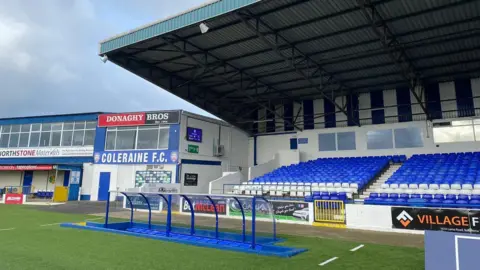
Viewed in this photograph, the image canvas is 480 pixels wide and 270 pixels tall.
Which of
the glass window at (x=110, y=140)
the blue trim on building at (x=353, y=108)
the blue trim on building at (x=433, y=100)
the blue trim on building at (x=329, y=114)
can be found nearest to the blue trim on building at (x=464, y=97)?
the blue trim on building at (x=433, y=100)

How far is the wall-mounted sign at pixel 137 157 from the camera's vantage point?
22.3 meters

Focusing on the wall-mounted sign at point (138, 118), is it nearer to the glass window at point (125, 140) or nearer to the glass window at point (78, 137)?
the glass window at point (125, 140)

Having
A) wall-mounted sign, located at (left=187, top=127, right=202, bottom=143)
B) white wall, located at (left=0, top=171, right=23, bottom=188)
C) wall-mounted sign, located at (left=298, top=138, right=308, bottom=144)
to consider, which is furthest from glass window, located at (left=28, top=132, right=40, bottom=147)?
wall-mounted sign, located at (left=298, top=138, right=308, bottom=144)

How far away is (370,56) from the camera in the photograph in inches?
663

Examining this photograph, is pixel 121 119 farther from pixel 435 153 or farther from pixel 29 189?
pixel 435 153

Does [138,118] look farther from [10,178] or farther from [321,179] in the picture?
[10,178]

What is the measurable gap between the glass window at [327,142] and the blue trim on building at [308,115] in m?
1.18

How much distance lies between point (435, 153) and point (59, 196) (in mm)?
26572

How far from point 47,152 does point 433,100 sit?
3074 centimetres

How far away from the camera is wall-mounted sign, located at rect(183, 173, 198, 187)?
73.4ft

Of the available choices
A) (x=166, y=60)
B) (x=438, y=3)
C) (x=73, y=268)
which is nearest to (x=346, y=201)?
(x=438, y=3)

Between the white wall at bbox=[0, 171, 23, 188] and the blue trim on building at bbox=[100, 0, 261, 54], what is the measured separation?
20.9m

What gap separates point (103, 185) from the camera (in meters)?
24.5

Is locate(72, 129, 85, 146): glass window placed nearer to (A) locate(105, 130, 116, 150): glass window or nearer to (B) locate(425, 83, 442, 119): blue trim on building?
(A) locate(105, 130, 116, 150): glass window
